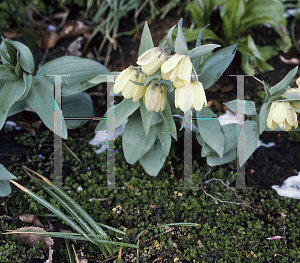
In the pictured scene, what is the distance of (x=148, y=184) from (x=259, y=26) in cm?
197

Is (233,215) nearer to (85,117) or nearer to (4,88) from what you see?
(85,117)

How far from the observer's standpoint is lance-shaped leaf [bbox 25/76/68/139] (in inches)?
62.2

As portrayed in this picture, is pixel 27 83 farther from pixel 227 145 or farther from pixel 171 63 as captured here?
pixel 227 145

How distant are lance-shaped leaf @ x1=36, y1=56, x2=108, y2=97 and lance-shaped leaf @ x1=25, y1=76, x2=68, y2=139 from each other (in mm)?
99

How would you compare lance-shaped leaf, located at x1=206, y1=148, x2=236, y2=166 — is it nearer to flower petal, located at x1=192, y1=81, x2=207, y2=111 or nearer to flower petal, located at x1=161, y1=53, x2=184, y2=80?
flower petal, located at x1=192, y1=81, x2=207, y2=111

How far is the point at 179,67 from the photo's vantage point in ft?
3.84

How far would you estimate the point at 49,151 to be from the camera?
205 cm

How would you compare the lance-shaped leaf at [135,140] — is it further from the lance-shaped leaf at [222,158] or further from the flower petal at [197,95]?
the flower petal at [197,95]

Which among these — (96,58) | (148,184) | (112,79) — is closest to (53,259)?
(148,184)

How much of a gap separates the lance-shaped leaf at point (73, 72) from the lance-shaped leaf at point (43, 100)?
0.33ft

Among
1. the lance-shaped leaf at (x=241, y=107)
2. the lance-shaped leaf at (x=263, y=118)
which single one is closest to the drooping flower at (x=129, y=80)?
the lance-shaped leaf at (x=241, y=107)

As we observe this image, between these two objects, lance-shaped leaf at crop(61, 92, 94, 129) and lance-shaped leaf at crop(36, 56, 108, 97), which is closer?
lance-shaped leaf at crop(36, 56, 108, 97)

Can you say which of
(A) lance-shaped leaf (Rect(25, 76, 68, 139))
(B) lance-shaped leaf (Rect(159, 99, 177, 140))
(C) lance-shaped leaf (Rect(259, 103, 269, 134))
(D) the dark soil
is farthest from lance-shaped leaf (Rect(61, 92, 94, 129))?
(C) lance-shaped leaf (Rect(259, 103, 269, 134))

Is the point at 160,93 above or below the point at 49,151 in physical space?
above
